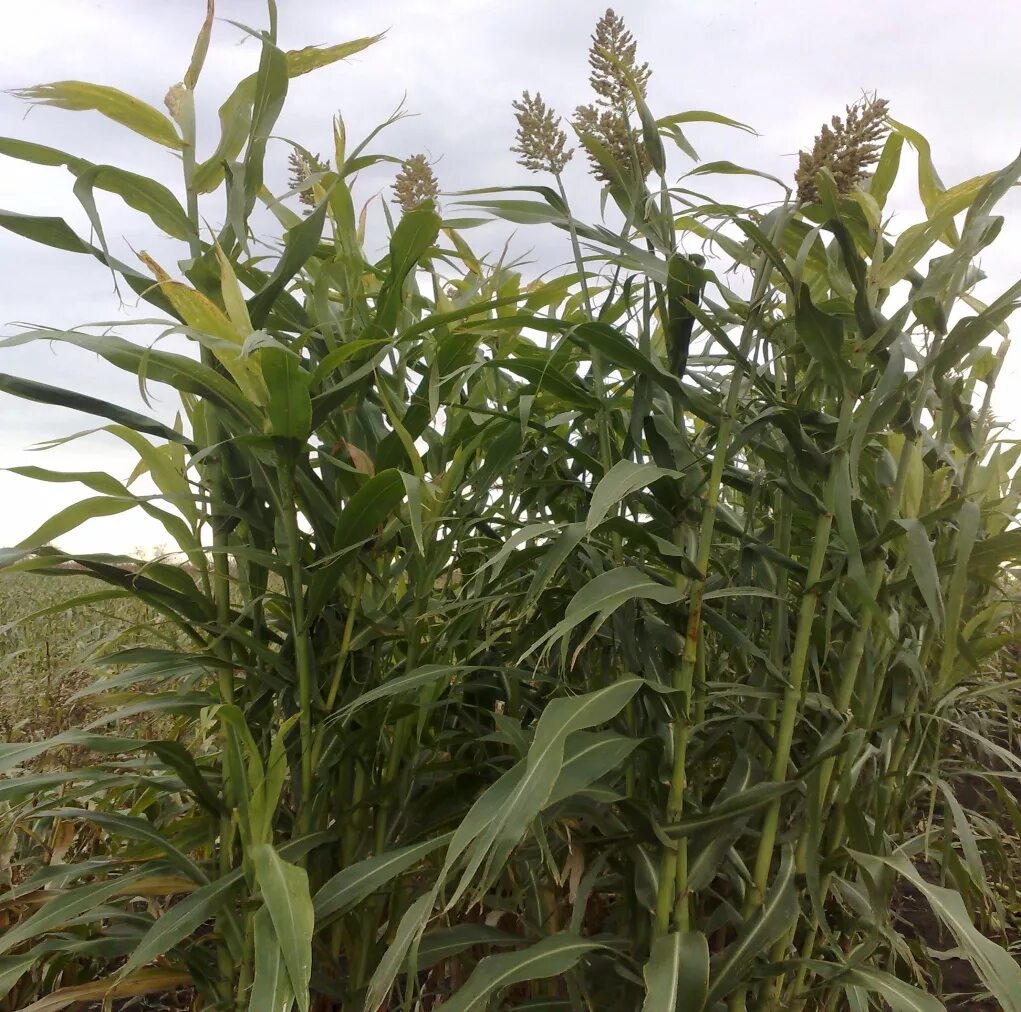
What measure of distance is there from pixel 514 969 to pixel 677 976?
0.16 meters

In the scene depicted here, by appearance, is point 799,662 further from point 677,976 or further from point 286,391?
point 286,391

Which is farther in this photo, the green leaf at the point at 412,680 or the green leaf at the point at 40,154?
the green leaf at the point at 40,154

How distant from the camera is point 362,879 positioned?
94 centimetres

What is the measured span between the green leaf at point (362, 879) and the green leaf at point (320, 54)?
95 centimetres

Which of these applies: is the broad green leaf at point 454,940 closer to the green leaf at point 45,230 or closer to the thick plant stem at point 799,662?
the thick plant stem at point 799,662

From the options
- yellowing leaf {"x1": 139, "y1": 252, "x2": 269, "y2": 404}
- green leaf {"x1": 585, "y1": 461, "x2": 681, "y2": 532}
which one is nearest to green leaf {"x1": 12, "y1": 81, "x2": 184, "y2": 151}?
yellowing leaf {"x1": 139, "y1": 252, "x2": 269, "y2": 404}

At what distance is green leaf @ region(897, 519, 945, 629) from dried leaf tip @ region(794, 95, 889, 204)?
404mm

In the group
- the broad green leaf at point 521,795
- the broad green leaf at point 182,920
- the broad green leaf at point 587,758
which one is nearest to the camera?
the broad green leaf at point 521,795

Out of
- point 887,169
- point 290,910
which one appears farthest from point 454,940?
point 887,169

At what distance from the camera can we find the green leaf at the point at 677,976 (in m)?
0.81

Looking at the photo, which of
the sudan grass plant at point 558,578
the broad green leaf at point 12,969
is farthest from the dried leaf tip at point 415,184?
the broad green leaf at point 12,969

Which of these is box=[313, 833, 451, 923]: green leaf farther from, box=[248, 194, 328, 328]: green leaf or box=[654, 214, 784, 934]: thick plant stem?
box=[248, 194, 328, 328]: green leaf

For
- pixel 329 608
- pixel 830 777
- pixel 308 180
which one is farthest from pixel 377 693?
pixel 308 180

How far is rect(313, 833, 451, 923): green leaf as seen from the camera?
3.01 ft
